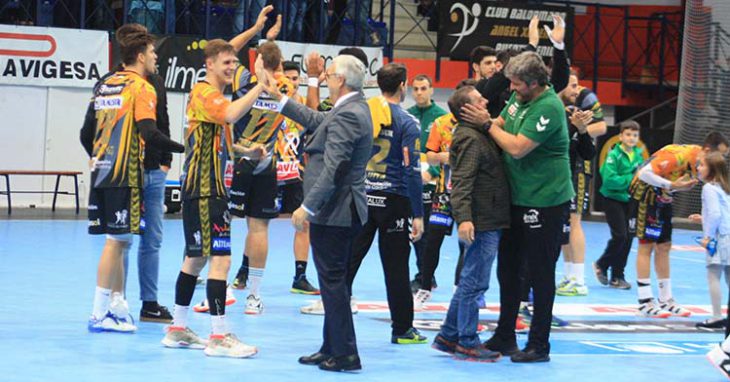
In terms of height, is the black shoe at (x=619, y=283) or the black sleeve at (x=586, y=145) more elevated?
the black sleeve at (x=586, y=145)

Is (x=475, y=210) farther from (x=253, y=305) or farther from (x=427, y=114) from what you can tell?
Result: (x=427, y=114)

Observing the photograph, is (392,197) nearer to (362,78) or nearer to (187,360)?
(362,78)

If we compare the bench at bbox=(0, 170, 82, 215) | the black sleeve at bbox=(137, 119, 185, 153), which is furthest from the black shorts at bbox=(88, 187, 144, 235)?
the bench at bbox=(0, 170, 82, 215)

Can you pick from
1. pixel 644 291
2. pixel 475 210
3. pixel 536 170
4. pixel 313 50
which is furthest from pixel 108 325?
pixel 313 50

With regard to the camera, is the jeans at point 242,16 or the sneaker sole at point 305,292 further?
the jeans at point 242,16

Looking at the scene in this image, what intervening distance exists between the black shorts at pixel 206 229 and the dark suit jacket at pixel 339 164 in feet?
2.19

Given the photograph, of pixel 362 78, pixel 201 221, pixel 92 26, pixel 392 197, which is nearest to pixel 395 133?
pixel 392 197

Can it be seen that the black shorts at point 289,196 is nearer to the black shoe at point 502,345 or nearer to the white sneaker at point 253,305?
the white sneaker at point 253,305

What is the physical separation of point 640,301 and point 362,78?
13.2ft

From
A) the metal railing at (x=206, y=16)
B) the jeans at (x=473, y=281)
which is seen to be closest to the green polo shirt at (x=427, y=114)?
the jeans at (x=473, y=281)

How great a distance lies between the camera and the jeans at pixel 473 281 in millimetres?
7281

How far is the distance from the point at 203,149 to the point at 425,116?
131 inches

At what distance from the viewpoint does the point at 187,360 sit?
691cm

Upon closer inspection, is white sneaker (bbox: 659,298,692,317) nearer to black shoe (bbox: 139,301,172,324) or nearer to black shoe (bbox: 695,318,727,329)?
black shoe (bbox: 695,318,727,329)
